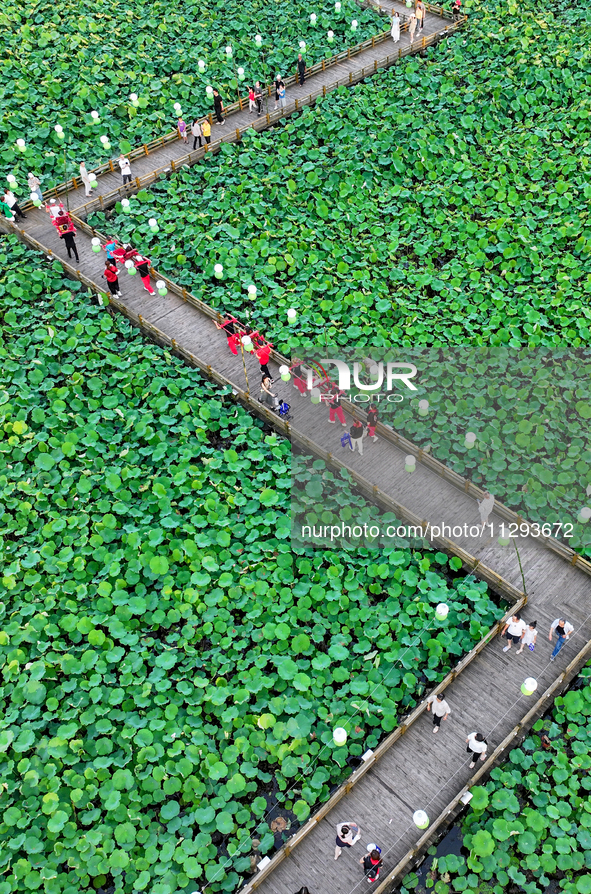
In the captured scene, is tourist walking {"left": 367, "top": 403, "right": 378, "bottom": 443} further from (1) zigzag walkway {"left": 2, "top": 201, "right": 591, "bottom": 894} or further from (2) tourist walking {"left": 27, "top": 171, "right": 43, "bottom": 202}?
(2) tourist walking {"left": 27, "top": 171, "right": 43, "bottom": 202}

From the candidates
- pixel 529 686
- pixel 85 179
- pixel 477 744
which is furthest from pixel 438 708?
pixel 85 179

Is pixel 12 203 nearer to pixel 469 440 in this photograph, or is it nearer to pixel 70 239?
pixel 70 239

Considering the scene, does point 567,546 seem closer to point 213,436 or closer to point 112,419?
point 213,436

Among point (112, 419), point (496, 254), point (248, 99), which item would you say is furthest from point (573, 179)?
point (112, 419)

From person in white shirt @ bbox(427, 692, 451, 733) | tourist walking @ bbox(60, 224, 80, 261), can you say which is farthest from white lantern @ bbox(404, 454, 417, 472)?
tourist walking @ bbox(60, 224, 80, 261)

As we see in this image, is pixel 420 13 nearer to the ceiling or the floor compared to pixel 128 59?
nearer to the ceiling

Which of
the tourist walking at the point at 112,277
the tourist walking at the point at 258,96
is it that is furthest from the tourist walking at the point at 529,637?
the tourist walking at the point at 258,96
